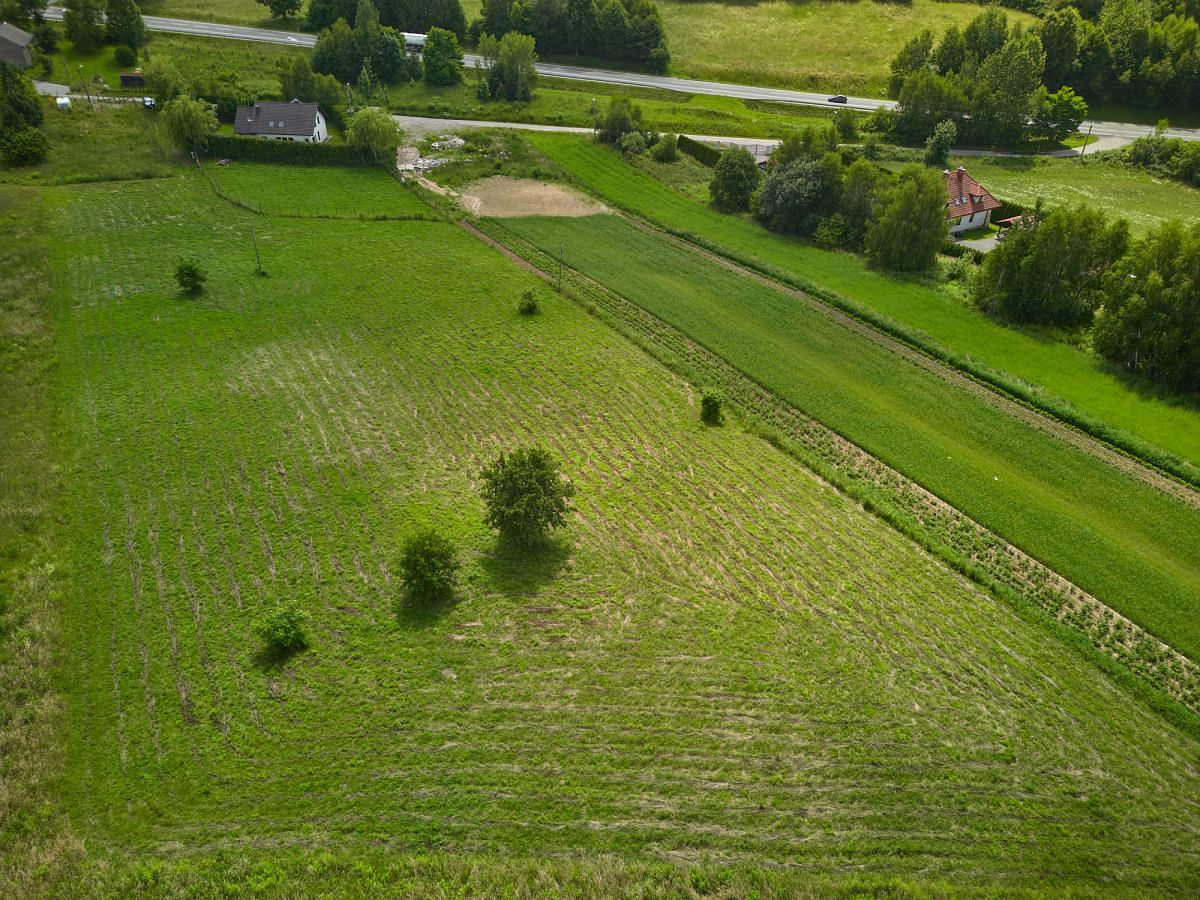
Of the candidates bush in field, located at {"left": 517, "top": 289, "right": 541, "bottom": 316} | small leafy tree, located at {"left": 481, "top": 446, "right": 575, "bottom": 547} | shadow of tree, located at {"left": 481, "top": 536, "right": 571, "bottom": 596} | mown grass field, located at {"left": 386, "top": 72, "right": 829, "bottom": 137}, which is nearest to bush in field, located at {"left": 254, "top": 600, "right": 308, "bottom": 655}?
shadow of tree, located at {"left": 481, "top": 536, "right": 571, "bottom": 596}

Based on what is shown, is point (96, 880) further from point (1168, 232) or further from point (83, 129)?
A: point (83, 129)

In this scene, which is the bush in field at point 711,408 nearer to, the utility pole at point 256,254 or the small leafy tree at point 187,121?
the utility pole at point 256,254

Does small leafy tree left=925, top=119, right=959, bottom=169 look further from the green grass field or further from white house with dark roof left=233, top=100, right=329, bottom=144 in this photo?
white house with dark roof left=233, top=100, right=329, bottom=144

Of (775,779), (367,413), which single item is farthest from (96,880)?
(367,413)

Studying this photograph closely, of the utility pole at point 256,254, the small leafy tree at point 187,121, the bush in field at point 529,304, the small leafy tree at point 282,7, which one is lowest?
the bush in field at point 529,304

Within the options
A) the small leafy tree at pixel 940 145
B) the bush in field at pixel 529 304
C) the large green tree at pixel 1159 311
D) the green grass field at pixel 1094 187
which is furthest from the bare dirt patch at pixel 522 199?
the green grass field at pixel 1094 187
